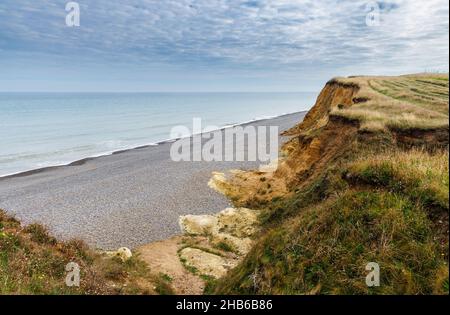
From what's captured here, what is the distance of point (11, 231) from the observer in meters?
14.5

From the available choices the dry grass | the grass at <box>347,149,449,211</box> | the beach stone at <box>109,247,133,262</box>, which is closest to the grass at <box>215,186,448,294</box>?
the grass at <box>347,149,449,211</box>

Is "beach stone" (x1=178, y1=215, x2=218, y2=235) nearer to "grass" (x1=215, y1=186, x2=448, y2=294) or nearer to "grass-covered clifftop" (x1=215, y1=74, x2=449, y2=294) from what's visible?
"grass-covered clifftop" (x1=215, y1=74, x2=449, y2=294)

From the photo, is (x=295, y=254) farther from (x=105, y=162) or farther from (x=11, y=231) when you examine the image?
(x=105, y=162)

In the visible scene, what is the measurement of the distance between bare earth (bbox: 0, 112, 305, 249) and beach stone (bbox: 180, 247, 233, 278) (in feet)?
11.2

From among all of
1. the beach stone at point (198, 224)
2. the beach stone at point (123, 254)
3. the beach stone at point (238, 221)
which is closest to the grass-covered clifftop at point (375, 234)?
the beach stone at point (238, 221)

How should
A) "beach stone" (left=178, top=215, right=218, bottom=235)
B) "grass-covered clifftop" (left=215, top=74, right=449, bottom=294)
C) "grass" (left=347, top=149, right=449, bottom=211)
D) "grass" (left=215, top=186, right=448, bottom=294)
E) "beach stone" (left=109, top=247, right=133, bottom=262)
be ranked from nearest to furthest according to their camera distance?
"grass" (left=215, top=186, right=448, bottom=294), "grass-covered clifftop" (left=215, top=74, right=449, bottom=294), "grass" (left=347, top=149, right=449, bottom=211), "beach stone" (left=109, top=247, right=133, bottom=262), "beach stone" (left=178, top=215, right=218, bottom=235)

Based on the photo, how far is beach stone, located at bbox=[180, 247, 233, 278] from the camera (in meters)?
15.4

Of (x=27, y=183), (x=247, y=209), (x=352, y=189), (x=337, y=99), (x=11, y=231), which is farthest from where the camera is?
(x=337, y=99)

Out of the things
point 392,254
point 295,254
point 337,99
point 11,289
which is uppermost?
point 337,99

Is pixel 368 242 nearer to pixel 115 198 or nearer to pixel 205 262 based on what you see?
pixel 205 262

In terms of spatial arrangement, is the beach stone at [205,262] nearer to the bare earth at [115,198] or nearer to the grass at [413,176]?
the bare earth at [115,198]

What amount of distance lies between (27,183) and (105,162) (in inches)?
453
